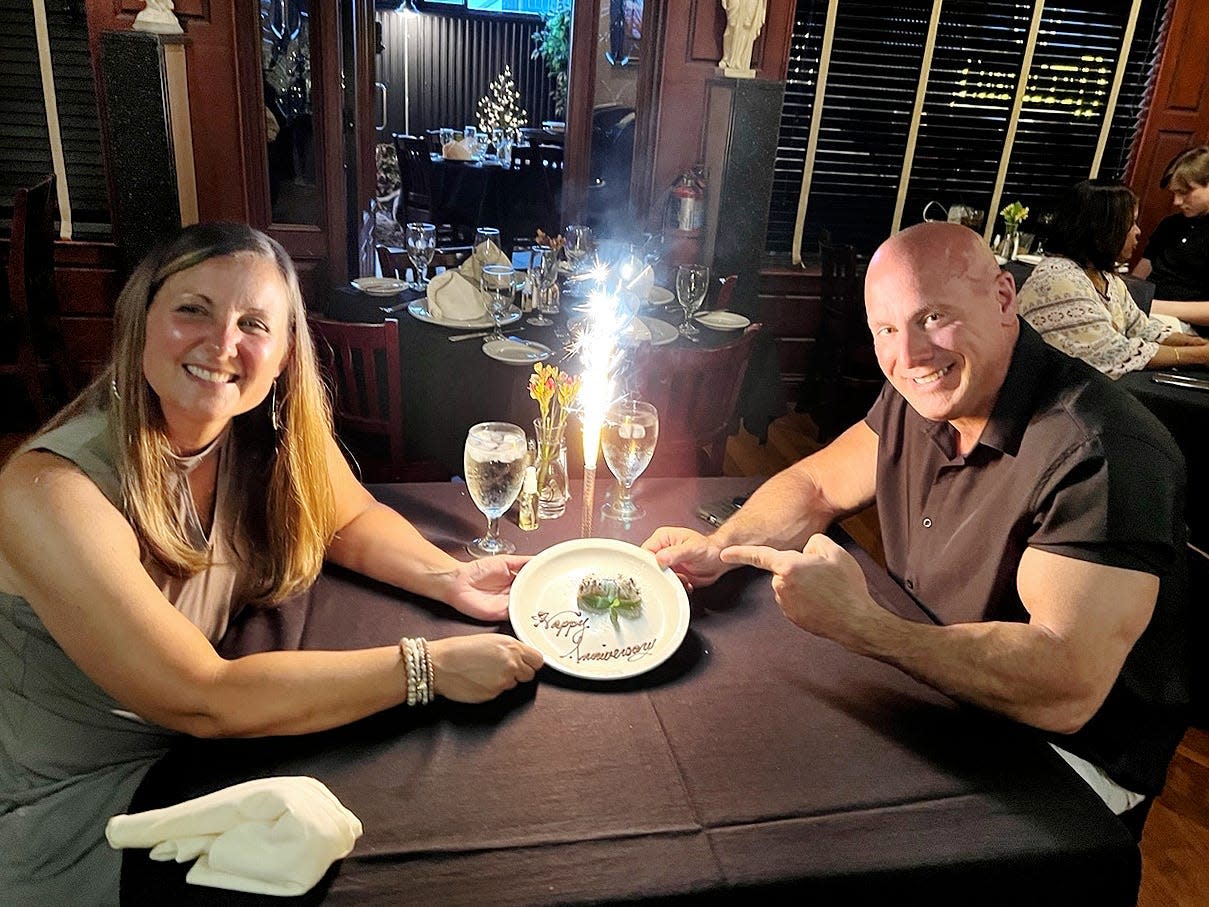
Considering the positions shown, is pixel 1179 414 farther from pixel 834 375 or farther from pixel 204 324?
pixel 204 324

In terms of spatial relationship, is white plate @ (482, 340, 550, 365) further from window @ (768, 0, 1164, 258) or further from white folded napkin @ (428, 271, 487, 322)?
window @ (768, 0, 1164, 258)

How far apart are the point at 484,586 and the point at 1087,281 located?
2.56m

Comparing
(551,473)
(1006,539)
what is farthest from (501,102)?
(1006,539)

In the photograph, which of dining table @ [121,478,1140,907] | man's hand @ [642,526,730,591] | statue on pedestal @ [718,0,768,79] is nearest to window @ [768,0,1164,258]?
statue on pedestal @ [718,0,768,79]

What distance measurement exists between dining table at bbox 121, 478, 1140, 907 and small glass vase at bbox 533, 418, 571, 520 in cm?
42

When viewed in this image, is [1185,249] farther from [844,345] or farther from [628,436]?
[628,436]

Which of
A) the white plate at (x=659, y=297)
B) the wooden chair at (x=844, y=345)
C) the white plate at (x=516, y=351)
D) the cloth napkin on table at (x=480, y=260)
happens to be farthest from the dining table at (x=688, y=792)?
the wooden chair at (x=844, y=345)

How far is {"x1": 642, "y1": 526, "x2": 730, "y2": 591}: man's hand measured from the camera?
1.45m

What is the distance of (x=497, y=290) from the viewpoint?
125 inches

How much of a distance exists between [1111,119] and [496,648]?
5.69 metres

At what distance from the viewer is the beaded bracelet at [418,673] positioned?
3.71ft

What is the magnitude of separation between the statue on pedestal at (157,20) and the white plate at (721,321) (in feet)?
8.71

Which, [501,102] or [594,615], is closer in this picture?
[594,615]

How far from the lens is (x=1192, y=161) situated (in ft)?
14.1
